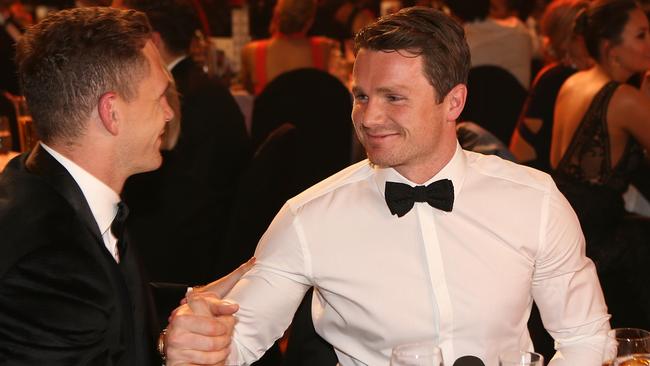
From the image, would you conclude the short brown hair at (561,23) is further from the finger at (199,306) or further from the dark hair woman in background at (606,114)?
the finger at (199,306)

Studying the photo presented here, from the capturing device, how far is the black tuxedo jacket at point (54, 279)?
5.72 ft

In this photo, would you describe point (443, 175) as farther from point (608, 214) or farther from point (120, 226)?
point (608, 214)

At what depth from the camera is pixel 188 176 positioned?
3914mm

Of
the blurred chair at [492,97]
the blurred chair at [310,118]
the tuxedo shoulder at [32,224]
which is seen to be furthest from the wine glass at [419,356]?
the blurred chair at [492,97]

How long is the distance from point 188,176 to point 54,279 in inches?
85.0

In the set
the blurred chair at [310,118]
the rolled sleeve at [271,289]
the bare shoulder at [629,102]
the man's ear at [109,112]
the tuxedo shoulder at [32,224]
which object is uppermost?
the man's ear at [109,112]

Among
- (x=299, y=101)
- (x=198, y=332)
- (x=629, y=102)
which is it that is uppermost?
(x=198, y=332)

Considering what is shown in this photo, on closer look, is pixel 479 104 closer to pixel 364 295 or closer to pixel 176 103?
pixel 176 103

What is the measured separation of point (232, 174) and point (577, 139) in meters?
1.46

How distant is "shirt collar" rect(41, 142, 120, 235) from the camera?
204cm

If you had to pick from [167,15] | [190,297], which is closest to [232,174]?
[167,15]

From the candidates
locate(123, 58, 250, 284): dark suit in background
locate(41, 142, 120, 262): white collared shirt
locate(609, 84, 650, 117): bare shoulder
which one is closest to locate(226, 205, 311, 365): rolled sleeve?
locate(41, 142, 120, 262): white collared shirt

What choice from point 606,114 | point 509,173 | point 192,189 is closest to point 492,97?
point 606,114

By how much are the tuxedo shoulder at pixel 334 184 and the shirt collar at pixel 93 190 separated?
1.37 feet
